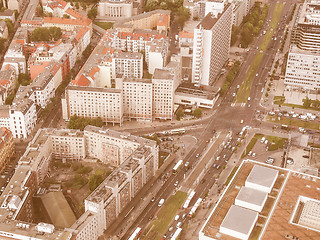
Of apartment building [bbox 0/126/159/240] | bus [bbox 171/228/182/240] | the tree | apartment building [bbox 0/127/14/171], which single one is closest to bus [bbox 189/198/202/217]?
bus [bbox 171/228/182/240]

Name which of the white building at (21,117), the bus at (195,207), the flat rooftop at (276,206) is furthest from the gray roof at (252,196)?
the white building at (21,117)

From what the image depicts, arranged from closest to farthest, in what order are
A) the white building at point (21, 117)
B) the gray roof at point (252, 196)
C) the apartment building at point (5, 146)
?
the gray roof at point (252, 196)
the apartment building at point (5, 146)
the white building at point (21, 117)

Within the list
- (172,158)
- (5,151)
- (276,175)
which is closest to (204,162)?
(172,158)

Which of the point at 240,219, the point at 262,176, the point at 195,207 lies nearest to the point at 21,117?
the point at 195,207

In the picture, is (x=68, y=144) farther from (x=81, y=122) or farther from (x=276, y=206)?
(x=276, y=206)

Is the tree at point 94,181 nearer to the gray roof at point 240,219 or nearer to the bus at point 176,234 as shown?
the bus at point 176,234

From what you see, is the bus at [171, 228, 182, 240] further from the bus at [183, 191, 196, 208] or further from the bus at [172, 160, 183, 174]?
the bus at [172, 160, 183, 174]
